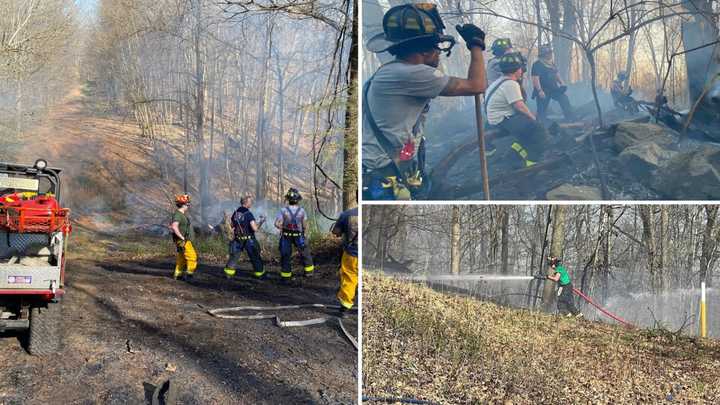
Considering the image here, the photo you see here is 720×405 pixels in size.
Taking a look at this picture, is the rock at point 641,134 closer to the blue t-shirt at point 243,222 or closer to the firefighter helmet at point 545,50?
the firefighter helmet at point 545,50

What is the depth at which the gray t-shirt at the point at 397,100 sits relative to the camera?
3.23 m

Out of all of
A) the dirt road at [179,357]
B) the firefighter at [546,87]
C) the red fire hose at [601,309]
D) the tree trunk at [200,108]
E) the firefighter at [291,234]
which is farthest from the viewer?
the tree trunk at [200,108]

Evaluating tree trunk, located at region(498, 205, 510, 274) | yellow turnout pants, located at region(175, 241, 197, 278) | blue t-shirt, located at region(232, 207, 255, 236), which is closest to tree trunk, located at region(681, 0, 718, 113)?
tree trunk, located at region(498, 205, 510, 274)

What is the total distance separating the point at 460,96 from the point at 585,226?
3.55 feet

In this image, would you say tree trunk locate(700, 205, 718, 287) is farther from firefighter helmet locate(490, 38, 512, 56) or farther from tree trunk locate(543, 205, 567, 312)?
firefighter helmet locate(490, 38, 512, 56)

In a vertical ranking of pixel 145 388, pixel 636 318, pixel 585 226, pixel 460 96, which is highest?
pixel 460 96

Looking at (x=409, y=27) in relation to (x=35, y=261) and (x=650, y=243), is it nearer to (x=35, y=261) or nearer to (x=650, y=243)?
(x=650, y=243)

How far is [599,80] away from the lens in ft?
12.2

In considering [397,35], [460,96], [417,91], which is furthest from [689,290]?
[397,35]

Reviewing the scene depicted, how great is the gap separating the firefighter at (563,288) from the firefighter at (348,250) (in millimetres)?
2911

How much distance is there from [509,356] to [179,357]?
366 centimetres

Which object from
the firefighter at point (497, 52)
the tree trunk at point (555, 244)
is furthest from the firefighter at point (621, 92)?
the tree trunk at point (555, 244)

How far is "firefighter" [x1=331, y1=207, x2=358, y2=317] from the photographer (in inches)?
251

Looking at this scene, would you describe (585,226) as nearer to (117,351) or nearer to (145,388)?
(145,388)
